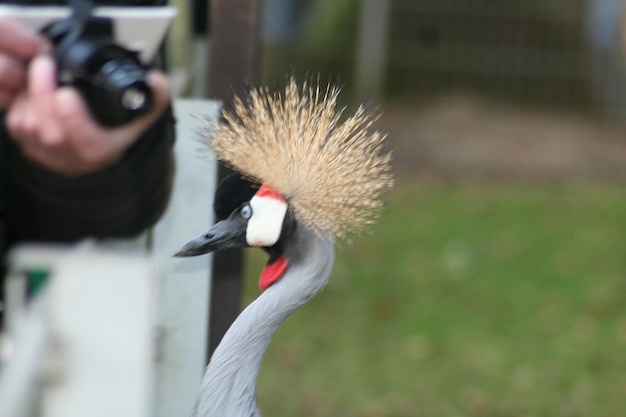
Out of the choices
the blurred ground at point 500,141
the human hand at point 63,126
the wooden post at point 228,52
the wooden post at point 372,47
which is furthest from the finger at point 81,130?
the wooden post at point 372,47

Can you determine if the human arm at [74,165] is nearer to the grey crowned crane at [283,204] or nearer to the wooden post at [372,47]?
the grey crowned crane at [283,204]

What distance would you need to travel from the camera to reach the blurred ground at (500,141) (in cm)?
458

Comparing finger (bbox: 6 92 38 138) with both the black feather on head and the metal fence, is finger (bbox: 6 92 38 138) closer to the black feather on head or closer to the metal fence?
the black feather on head

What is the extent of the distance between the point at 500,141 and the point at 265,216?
4.01 metres

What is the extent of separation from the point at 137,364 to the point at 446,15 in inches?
168

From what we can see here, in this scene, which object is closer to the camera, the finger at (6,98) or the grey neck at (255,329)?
the grey neck at (255,329)

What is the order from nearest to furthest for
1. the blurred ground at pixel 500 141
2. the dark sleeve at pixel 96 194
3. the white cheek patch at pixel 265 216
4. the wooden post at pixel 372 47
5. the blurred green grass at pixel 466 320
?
1. the white cheek patch at pixel 265 216
2. the dark sleeve at pixel 96 194
3. the blurred green grass at pixel 466 320
4. the blurred ground at pixel 500 141
5. the wooden post at pixel 372 47

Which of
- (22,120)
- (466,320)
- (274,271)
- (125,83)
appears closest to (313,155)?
(274,271)

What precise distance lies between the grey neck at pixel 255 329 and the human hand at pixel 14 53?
1.64 ft

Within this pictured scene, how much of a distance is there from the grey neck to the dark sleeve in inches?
15.0

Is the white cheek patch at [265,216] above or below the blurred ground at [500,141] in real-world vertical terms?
above

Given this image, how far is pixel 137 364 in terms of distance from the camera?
1.35 m

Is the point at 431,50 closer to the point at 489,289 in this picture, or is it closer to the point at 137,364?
the point at 489,289

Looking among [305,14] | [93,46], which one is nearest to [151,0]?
[93,46]
